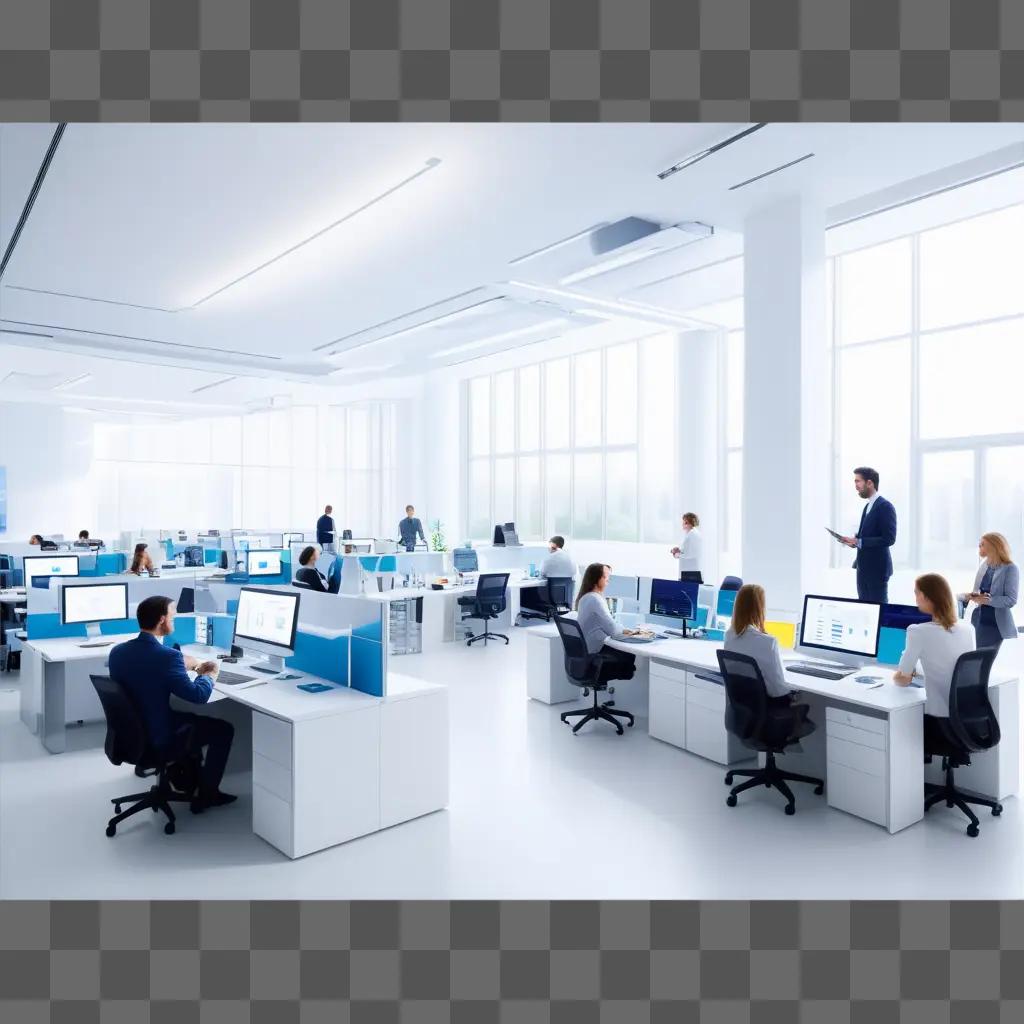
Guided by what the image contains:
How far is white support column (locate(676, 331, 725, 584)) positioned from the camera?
10562 mm

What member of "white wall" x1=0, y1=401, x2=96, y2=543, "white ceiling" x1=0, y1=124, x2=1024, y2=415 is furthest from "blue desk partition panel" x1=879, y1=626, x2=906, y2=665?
"white wall" x1=0, y1=401, x2=96, y2=543

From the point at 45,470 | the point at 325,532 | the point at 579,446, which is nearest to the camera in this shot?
the point at 579,446

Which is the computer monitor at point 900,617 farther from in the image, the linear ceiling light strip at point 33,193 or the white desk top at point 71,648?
the linear ceiling light strip at point 33,193

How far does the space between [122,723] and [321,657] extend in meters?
1.03

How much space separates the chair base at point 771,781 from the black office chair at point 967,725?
0.66 metres

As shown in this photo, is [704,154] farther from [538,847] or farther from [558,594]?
[558,594]

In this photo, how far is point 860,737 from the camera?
3943 millimetres

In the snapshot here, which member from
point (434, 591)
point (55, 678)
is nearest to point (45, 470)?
point (434, 591)

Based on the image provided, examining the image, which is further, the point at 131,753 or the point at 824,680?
the point at 824,680

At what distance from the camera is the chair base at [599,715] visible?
18.0 ft

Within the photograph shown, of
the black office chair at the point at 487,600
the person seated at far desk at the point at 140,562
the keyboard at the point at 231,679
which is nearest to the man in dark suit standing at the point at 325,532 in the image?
the person seated at far desk at the point at 140,562

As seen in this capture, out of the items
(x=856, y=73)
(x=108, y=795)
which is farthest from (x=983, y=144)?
(x=108, y=795)

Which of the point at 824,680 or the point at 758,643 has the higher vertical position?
the point at 758,643

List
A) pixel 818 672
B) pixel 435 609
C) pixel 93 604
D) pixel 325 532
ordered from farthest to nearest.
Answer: pixel 325 532
pixel 435 609
pixel 93 604
pixel 818 672
